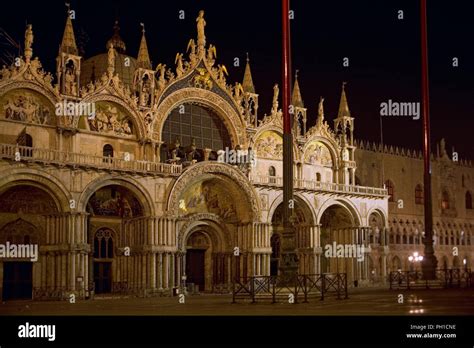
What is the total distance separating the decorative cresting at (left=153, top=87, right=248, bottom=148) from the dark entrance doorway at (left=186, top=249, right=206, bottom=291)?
806cm

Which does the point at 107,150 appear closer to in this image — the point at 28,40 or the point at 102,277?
the point at 102,277

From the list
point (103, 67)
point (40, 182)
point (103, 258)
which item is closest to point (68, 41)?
point (40, 182)

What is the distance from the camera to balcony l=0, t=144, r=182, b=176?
40000mm

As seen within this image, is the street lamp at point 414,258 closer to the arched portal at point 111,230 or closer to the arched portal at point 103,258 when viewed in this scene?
the arched portal at point 111,230

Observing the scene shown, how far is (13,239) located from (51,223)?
99.0 inches

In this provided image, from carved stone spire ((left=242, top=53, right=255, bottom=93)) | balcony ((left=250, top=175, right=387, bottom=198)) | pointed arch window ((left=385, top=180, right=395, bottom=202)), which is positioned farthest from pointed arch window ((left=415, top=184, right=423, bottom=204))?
carved stone spire ((left=242, top=53, right=255, bottom=93))

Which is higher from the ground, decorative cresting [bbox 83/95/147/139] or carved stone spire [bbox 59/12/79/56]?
carved stone spire [bbox 59/12/79/56]

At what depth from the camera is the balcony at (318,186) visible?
173ft

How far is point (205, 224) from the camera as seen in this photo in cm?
5047

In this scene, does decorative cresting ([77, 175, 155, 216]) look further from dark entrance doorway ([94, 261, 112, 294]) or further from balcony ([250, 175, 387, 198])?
balcony ([250, 175, 387, 198])

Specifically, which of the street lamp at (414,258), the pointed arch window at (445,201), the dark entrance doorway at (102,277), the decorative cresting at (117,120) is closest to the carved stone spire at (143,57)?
the decorative cresting at (117,120)
